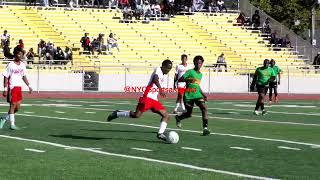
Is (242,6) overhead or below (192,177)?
overhead

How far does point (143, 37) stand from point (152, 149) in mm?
35974

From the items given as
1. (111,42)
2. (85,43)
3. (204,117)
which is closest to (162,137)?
(204,117)

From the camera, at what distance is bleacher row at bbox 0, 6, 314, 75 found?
47219mm

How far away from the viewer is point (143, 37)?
51219mm

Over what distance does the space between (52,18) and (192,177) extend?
128ft

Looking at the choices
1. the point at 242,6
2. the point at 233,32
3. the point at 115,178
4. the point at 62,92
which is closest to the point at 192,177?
the point at 115,178

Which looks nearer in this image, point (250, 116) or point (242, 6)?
point (250, 116)

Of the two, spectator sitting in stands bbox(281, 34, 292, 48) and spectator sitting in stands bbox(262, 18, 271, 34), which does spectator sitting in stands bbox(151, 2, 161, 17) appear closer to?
spectator sitting in stands bbox(262, 18, 271, 34)

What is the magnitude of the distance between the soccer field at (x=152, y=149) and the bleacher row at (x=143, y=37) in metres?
21.8

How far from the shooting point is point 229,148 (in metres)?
15.8

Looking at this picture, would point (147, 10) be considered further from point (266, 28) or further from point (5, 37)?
point (5, 37)

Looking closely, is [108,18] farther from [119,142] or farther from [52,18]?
[119,142]

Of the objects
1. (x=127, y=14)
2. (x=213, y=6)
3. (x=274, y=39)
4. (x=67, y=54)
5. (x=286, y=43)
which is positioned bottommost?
(x=67, y=54)

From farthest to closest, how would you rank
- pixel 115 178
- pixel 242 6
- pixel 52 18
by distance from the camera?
pixel 242 6
pixel 52 18
pixel 115 178
